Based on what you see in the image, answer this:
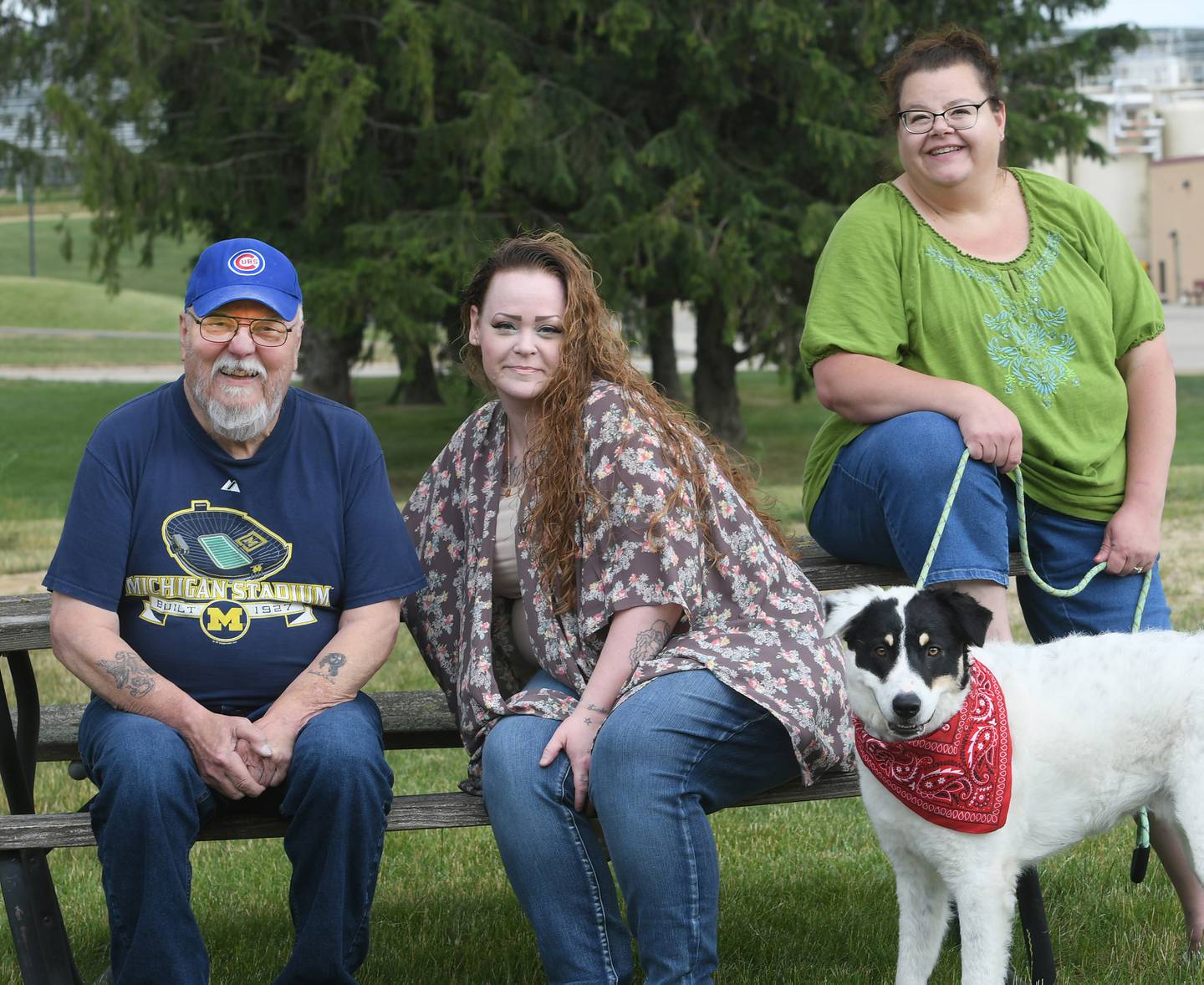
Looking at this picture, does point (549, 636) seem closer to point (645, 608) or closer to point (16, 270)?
point (645, 608)

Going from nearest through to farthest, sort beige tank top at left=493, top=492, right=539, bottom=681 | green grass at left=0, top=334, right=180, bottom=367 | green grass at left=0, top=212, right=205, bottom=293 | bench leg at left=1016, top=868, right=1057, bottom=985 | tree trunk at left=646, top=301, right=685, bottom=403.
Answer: beige tank top at left=493, top=492, right=539, bottom=681 < bench leg at left=1016, top=868, right=1057, bottom=985 < tree trunk at left=646, top=301, right=685, bottom=403 < green grass at left=0, top=334, right=180, bottom=367 < green grass at left=0, top=212, right=205, bottom=293

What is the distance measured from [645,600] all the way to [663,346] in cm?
1574

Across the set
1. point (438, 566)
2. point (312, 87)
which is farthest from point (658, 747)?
point (312, 87)

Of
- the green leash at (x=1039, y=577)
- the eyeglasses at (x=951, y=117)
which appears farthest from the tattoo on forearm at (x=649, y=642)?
the eyeglasses at (x=951, y=117)

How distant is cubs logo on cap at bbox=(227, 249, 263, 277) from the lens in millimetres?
3230

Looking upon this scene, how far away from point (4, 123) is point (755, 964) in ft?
52.6

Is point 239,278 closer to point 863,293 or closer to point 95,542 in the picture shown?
point 95,542

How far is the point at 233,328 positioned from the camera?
3.25 metres

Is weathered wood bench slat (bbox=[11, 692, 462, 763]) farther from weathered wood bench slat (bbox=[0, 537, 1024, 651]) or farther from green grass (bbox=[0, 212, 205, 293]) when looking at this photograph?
green grass (bbox=[0, 212, 205, 293])

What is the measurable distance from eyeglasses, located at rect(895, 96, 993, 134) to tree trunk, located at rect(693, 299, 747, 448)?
14.5m

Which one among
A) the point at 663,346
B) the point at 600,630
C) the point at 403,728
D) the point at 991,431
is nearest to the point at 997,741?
the point at 991,431

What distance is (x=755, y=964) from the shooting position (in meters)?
3.82

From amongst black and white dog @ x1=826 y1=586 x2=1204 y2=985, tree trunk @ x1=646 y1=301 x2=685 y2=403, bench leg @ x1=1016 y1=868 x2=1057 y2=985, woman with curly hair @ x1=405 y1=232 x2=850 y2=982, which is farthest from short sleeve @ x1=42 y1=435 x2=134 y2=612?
tree trunk @ x1=646 y1=301 x2=685 y2=403

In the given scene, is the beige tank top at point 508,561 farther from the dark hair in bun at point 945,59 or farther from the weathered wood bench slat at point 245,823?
the dark hair in bun at point 945,59
